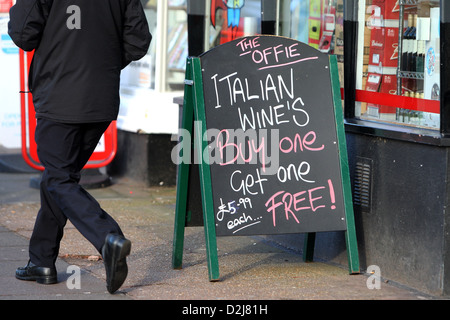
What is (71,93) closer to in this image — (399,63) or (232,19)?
(399,63)

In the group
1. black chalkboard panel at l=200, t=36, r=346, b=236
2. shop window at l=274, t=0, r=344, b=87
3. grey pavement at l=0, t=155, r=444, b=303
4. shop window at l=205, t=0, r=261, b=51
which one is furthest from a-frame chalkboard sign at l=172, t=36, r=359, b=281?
shop window at l=205, t=0, r=261, b=51

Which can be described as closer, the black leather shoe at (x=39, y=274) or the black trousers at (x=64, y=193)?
the black trousers at (x=64, y=193)

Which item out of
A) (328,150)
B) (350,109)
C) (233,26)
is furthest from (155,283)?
(233,26)

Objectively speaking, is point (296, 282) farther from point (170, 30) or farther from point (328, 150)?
point (170, 30)

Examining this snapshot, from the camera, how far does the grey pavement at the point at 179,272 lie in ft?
15.8

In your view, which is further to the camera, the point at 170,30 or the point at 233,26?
the point at 170,30

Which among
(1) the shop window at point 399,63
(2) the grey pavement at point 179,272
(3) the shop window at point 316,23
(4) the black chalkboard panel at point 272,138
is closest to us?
(2) the grey pavement at point 179,272

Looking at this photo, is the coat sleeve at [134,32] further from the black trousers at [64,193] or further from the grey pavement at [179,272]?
the grey pavement at [179,272]

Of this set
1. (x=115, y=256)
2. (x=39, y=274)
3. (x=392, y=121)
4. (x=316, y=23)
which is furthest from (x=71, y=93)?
(x=316, y=23)

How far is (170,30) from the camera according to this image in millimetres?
8305

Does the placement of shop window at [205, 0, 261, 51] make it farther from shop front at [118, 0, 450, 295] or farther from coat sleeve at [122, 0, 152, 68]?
coat sleeve at [122, 0, 152, 68]

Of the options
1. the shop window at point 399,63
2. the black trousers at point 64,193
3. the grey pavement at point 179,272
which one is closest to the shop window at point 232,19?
the grey pavement at point 179,272
